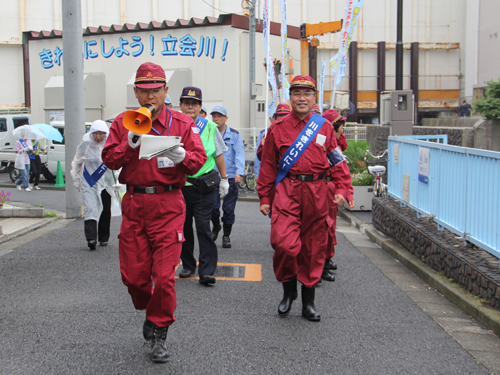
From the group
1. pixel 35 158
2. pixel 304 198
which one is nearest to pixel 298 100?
pixel 304 198

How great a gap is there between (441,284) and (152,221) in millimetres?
3530

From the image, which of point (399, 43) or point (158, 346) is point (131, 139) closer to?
point (158, 346)

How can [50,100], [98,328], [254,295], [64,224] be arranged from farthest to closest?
[50,100]
[64,224]
[254,295]
[98,328]

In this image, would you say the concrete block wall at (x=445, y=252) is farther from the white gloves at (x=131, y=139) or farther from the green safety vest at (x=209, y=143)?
the white gloves at (x=131, y=139)

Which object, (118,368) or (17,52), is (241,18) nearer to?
(17,52)

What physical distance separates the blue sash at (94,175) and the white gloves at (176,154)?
162 inches

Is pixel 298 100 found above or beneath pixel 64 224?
above

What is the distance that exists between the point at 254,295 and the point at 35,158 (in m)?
13.4

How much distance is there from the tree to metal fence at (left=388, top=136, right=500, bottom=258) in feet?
21.1

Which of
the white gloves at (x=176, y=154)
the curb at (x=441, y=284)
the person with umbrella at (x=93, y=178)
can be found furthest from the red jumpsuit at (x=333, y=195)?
the person with umbrella at (x=93, y=178)

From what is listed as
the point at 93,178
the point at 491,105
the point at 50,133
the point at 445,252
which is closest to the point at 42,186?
→ the point at 50,133

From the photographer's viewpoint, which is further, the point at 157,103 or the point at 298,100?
the point at 298,100

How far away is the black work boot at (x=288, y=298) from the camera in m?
5.07

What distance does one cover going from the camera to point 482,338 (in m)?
4.69
